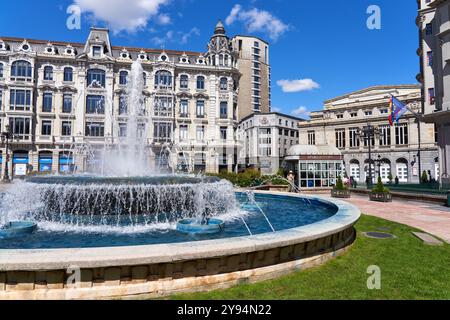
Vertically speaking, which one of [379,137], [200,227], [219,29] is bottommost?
[200,227]

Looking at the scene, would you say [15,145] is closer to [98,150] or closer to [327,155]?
[98,150]

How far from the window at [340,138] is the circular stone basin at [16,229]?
2193 inches

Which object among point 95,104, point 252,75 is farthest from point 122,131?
point 252,75

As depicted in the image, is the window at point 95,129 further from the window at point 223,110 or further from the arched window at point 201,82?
the window at point 223,110

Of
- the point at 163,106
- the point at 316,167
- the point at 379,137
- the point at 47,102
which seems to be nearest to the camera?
the point at 316,167

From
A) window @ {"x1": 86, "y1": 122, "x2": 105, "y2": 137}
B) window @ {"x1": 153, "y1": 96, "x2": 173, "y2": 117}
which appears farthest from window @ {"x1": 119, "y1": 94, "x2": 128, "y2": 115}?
window @ {"x1": 153, "y1": 96, "x2": 173, "y2": 117}

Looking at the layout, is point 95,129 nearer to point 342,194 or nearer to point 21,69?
point 21,69

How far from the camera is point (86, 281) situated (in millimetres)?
4016

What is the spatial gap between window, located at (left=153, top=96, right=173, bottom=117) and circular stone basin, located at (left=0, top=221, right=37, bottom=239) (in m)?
37.1

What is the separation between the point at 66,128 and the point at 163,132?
1371 cm

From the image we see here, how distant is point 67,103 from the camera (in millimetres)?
41094

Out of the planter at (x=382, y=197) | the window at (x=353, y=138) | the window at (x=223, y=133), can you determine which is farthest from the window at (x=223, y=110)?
the planter at (x=382, y=197)
